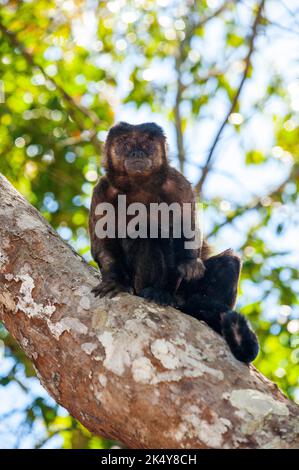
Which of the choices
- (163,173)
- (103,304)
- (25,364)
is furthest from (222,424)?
(25,364)

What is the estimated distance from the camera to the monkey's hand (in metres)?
5.54

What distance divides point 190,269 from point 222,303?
418 mm

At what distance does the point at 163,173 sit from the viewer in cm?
639

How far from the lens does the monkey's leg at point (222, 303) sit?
13.1 feet

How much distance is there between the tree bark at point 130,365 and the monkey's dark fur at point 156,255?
1.33 ft

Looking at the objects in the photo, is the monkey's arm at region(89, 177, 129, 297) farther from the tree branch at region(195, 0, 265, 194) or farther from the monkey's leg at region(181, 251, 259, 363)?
the tree branch at region(195, 0, 265, 194)

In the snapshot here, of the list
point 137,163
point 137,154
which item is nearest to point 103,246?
point 137,163

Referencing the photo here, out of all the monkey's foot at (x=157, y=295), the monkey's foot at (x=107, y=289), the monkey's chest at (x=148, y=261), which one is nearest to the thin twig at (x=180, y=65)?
the monkey's chest at (x=148, y=261)

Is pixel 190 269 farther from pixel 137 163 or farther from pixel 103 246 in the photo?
pixel 137 163

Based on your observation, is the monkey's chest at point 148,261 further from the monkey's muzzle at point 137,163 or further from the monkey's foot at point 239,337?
the monkey's foot at point 239,337

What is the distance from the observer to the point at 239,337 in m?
3.91

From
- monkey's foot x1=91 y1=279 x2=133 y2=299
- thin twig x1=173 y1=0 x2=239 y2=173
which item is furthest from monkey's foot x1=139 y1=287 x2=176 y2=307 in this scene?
thin twig x1=173 y1=0 x2=239 y2=173
